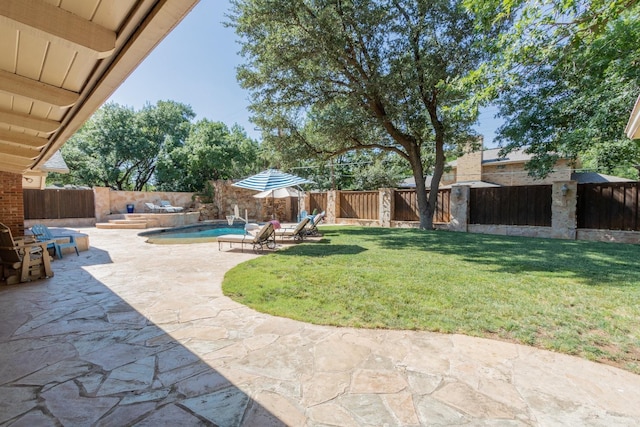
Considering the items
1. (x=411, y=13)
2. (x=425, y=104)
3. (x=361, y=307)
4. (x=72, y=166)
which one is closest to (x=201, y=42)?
(x=411, y=13)

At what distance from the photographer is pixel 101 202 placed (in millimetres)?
17734

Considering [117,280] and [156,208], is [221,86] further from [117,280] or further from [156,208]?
[117,280]

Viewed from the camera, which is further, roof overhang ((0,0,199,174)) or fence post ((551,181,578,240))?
fence post ((551,181,578,240))

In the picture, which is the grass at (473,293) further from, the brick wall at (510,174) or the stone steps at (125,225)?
the brick wall at (510,174)

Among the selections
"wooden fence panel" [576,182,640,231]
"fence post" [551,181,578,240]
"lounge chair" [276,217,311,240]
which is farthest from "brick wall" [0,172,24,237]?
"wooden fence panel" [576,182,640,231]

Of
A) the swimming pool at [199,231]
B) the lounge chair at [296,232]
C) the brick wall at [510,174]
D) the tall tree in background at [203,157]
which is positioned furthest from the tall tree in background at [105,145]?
the brick wall at [510,174]

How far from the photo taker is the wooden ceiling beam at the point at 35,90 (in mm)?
2289

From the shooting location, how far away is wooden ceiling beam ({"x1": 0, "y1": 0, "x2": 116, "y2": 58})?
4.86 feet

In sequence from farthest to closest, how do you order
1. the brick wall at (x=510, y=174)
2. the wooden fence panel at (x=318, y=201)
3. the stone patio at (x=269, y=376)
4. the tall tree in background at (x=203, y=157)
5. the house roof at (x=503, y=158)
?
1. the house roof at (x=503, y=158)
2. the brick wall at (x=510, y=174)
3. the tall tree in background at (x=203, y=157)
4. the wooden fence panel at (x=318, y=201)
5. the stone patio at (x=269, y=376)

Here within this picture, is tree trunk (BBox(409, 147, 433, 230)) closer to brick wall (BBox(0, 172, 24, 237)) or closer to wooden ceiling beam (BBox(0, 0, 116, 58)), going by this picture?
wooden ceiling beam (BBox(0, 0, 116, 58))

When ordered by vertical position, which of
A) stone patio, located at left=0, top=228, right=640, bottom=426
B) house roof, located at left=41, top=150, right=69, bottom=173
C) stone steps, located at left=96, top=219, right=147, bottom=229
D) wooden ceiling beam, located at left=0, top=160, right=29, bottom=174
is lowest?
stone patio, located at left=0, top=228, right=640, bottom=426

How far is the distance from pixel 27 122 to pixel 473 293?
613 centimetres

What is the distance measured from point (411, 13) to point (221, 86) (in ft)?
67.8

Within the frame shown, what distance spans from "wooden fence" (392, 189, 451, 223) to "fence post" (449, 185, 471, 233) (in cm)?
54
